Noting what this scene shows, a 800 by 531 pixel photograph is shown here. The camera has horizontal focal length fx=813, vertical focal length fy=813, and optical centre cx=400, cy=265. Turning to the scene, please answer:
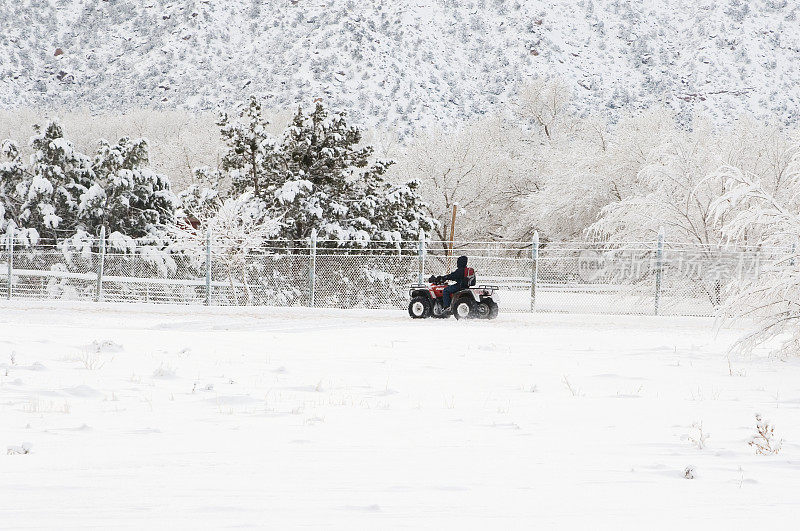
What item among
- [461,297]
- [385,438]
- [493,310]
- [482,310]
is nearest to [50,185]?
[461,297]

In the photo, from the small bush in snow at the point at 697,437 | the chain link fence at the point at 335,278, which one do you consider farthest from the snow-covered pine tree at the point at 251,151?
the small bush in snow at the point at 697,437

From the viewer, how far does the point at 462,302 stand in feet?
58.8

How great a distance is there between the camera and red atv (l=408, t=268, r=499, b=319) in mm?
17766

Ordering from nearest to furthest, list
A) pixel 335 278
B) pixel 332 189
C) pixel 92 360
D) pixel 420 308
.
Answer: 1. pixel 92 360
2. pixel 420 308
3. pixel 335 278
4. pixel 332 189

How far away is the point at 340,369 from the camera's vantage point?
8.51 meters

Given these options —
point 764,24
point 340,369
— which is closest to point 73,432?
point 340,369

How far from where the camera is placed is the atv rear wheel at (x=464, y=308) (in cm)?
1784

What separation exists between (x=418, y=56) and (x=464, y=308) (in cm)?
6995

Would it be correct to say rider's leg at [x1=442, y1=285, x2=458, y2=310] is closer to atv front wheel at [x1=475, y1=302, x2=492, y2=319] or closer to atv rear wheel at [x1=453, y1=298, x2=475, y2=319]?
atv rear wheel at [x1=453, y1=298, x2=475, y2=319]

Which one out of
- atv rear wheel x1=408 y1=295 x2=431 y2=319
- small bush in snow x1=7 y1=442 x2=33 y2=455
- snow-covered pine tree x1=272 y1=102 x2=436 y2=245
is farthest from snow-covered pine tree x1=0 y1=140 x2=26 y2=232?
small bush in snow x1=7 y1=442 x2=33 y2=455

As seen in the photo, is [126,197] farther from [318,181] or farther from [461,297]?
[461,297]

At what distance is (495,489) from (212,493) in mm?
1375

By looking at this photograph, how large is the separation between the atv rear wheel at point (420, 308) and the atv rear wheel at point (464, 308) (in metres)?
0.63

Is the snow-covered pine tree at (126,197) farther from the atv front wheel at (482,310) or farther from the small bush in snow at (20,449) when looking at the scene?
the small bush in snow at (20,449)
